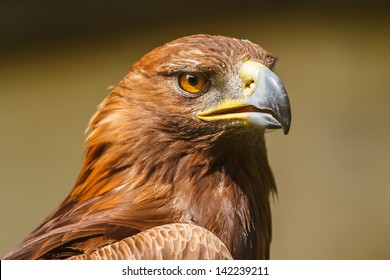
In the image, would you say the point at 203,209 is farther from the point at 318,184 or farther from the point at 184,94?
the point at 318,184

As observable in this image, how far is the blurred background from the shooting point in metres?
3.07

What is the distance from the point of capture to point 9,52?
308 cm

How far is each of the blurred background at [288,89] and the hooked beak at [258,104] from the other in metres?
1.23

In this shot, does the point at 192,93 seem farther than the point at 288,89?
No

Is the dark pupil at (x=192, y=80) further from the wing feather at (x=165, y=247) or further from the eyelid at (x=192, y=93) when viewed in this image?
the wing feather at (x=165, y=247)

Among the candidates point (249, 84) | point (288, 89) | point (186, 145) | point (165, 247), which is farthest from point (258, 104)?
point (288, 89)

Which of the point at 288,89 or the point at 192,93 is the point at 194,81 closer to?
the point at 192,93

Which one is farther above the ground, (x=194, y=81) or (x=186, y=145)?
(x=194, y=81)

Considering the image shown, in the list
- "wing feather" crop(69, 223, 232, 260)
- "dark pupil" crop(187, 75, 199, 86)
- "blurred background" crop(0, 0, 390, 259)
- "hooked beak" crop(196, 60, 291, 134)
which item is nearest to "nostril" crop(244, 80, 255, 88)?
"hooked beak" crop(196, 60, 291, 134)

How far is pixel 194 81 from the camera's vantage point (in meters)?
1.74

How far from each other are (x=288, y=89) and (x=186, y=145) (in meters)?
1.47

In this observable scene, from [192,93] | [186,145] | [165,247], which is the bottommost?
[165,247]

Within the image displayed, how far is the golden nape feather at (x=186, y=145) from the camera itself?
170 centimetres
